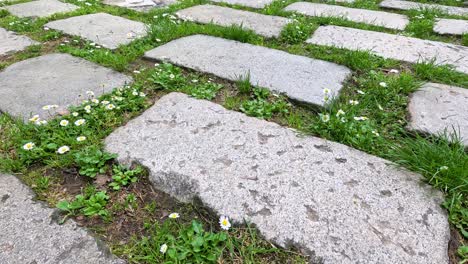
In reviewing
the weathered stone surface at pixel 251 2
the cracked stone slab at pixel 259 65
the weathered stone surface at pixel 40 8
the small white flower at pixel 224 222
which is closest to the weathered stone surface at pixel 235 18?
the weathered stone surface at pixel 251 2

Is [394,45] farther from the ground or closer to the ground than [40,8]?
farther from the ground

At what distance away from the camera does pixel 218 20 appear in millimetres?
2816

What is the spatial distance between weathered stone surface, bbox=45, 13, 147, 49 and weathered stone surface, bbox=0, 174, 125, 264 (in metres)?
1.46

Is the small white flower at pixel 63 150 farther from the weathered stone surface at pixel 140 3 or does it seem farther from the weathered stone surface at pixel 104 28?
the weathered stone surface at pixel 140 3

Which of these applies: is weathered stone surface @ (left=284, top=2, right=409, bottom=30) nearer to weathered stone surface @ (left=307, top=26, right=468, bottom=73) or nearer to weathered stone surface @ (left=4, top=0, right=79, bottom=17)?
weathered stone surface @ (left=307, top=26, right=468, bottom=73)

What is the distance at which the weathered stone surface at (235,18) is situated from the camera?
8.55ft

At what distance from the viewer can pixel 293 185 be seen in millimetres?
1198

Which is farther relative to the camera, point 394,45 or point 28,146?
point 394,45

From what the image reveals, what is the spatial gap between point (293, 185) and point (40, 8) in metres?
3.03

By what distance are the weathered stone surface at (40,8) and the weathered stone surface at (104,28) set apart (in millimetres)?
355

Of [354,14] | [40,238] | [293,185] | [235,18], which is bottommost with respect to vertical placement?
[40,238]

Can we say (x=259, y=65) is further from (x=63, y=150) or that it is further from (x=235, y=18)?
(x=63, y=150)

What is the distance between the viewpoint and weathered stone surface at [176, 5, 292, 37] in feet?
8.55

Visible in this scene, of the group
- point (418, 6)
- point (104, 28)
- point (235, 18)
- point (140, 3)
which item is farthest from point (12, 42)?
point (418, 6)
